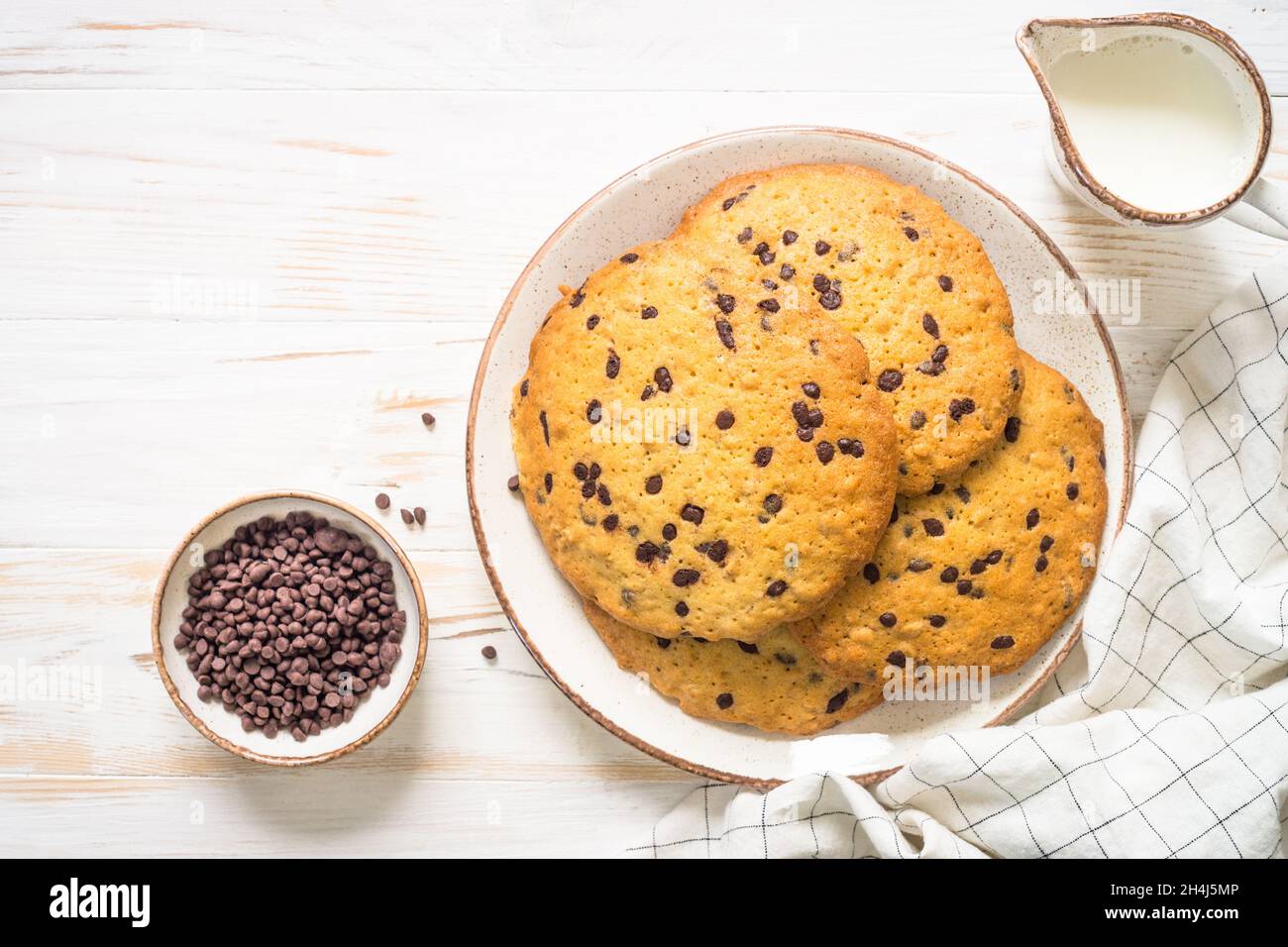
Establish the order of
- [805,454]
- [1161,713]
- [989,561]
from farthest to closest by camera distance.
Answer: [1161,713]
[989,561]
[805,454]

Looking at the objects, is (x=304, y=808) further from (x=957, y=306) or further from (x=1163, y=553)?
(x=1163, y=553)

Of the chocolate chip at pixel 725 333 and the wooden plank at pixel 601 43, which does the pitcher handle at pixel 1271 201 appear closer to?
the wooden plank at pixel 601 43

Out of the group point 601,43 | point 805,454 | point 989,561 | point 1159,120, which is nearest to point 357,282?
point 601,43

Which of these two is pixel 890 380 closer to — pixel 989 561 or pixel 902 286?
pixel 902 286

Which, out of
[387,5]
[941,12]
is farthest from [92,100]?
[941,12]

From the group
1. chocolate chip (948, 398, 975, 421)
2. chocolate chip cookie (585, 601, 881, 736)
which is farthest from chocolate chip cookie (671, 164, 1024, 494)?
chocolate chip cookie (585, 601, 881, 736)

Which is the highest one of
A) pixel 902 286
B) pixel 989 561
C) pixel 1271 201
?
pixel 1271 201

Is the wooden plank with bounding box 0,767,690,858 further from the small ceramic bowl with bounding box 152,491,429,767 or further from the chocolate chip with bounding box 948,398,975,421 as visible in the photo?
the chocolate chip with bounding box 948,398,975,421
